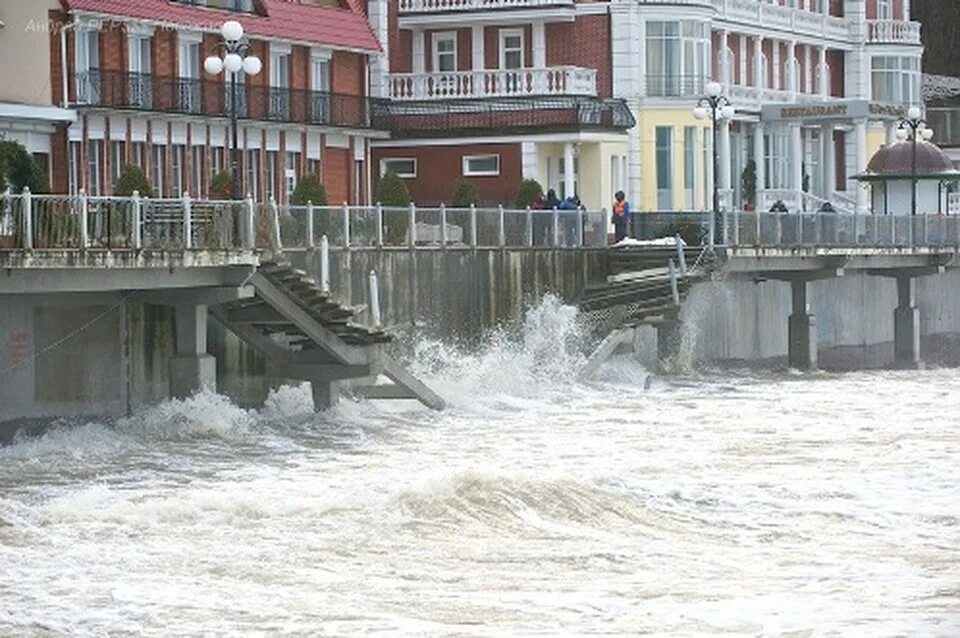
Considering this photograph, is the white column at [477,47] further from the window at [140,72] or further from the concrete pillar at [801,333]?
the window at [140,72]

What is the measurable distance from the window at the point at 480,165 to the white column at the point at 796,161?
12984 mm

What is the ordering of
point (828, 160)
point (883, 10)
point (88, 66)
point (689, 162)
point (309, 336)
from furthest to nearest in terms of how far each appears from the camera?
1. point (883, 10)
2. point (828, 160)
3. point (689, 162)
4. point (88, 66)
5. point (309, 336)

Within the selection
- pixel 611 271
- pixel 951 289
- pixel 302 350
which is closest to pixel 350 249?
pixel 302 350

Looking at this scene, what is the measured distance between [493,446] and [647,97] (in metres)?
36.4

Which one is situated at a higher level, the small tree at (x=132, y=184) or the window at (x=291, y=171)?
the window at (x=291, y=171)

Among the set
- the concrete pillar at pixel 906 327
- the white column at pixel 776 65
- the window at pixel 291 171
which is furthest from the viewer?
the white column at pixel 776 65

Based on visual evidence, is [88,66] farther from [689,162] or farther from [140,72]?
[689,162]

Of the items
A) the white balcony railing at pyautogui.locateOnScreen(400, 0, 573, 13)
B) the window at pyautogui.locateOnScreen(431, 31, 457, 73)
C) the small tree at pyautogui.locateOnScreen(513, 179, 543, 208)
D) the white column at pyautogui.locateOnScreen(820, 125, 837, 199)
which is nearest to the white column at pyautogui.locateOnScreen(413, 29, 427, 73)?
the window at pyautogui.locateOnScreen(431, 31, 457, 73)

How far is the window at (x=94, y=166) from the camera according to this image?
61.3 meters

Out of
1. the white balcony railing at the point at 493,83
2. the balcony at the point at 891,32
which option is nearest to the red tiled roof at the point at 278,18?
the white balcony railing at the point at 493,83

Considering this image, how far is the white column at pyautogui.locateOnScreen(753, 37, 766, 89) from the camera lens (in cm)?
8444

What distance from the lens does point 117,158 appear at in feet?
204

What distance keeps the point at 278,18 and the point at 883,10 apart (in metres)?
32.6

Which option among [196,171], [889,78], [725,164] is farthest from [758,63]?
[196,171]
